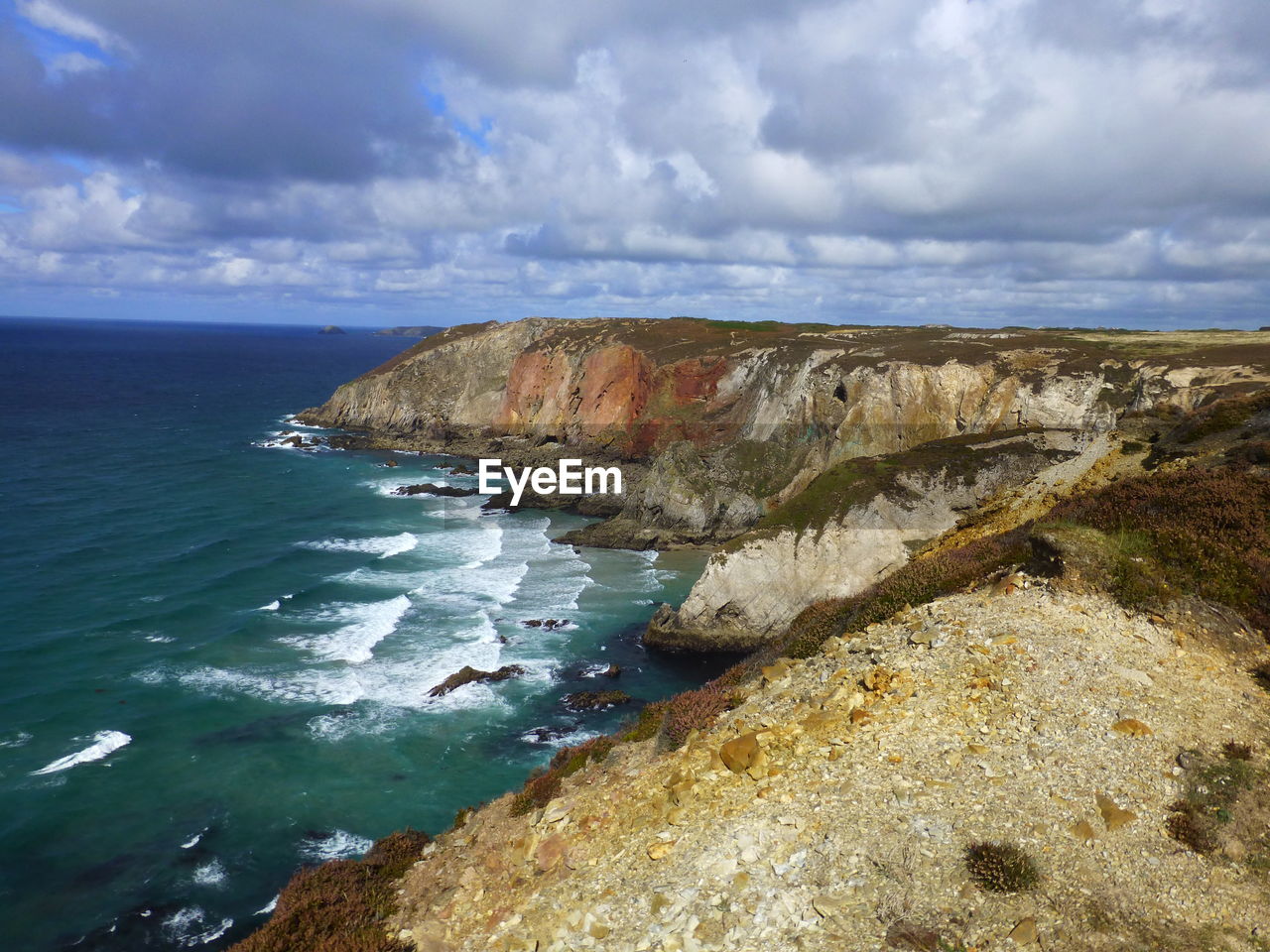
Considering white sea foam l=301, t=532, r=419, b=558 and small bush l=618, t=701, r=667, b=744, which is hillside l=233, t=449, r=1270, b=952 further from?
white sea foam l=301, t=532, r=419, b=558

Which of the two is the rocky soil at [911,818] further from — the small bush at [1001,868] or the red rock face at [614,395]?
the red rock face at [614,395]

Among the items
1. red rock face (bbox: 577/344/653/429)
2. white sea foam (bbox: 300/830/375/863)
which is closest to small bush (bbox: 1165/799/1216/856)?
white sea foam (bbox: 300/830/375/863)

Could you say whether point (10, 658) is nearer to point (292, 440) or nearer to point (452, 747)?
point (452, 747)

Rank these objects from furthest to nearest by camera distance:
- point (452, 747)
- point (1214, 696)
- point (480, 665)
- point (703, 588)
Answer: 1. point (703, 588)
2. point (480, 665)
3. point (452, 747)
4. point (1214, 696)

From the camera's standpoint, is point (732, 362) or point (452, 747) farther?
point (732, 362)

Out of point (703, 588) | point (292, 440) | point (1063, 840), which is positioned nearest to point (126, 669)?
point (703, 588)

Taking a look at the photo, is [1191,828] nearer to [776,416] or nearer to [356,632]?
[356,632]

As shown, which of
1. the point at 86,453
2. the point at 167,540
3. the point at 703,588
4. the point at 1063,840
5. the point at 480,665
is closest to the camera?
the point at 1063,840

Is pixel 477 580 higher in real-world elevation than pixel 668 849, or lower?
lower
